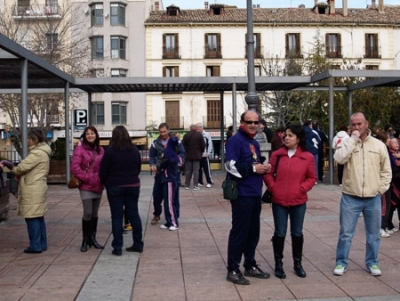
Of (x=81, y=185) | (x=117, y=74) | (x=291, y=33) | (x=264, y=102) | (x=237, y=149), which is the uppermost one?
(x=291, y=33)

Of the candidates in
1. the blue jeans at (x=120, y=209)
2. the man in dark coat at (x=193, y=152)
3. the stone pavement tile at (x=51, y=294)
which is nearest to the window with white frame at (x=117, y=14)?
the man in dark coat at (x=193, y=152)

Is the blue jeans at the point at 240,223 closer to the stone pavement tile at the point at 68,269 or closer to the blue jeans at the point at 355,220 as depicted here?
the blue jeans at the point at 355,220

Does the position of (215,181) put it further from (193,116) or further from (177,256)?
(193,116)

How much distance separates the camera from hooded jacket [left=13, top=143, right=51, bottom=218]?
7543mm

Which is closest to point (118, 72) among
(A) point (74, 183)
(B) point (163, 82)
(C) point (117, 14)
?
(C) point (117, 14)

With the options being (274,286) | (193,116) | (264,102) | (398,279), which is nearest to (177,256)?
(274,286)

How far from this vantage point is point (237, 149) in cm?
602

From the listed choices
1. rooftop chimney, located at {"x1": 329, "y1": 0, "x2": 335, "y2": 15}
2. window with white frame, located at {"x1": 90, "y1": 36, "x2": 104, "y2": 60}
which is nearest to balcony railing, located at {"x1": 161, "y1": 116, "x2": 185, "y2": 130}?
window with white frame, located at {"x1": 90, "y1": 36, "x2": 104, "y2": 60}

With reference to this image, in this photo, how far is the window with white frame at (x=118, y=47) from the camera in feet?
158

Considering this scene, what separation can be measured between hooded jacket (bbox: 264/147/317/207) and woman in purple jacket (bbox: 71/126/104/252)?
263cm

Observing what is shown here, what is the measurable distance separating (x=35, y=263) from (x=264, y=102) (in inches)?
1261

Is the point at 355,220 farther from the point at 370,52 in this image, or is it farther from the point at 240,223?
the point at 370,52

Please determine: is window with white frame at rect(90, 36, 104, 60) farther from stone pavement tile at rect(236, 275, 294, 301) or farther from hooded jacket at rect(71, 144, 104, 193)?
stone pavement tile at rect(236, 275, 294, 301)

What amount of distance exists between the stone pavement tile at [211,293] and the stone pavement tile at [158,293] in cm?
8
